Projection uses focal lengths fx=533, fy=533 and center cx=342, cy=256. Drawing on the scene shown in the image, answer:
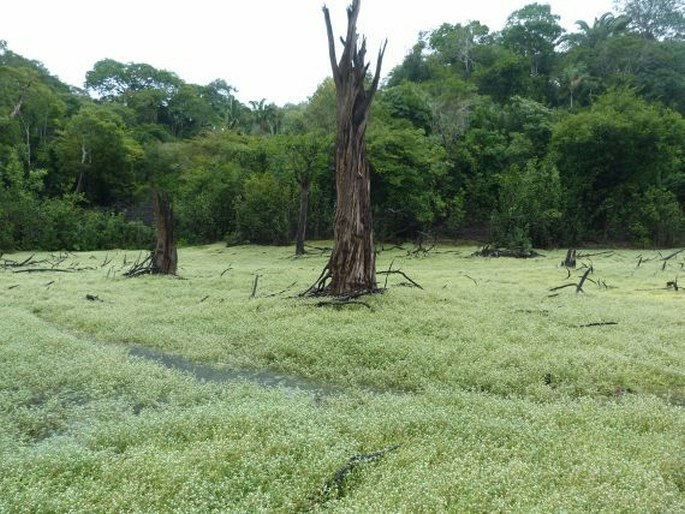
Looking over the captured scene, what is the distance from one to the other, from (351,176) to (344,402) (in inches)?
240

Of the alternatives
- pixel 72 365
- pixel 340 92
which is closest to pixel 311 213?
pixel 340 92

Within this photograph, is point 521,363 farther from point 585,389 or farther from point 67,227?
point 67,227

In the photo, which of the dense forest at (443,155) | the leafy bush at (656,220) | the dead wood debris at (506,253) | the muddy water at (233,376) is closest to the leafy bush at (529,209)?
the dense forest at (443,155)

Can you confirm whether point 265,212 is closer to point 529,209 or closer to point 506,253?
point 506,253

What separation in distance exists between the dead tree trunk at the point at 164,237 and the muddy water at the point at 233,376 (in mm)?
8064

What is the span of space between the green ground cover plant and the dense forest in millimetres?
11063

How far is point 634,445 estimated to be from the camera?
445cm

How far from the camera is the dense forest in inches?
1119

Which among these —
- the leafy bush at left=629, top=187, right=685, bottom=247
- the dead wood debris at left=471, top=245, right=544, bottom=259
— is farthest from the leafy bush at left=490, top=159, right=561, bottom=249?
the leafy bush at left=629, top=187, right=685, bottom=247

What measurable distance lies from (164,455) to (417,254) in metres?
20.9

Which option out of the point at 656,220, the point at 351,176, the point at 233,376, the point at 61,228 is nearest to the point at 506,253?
the point at 656,220

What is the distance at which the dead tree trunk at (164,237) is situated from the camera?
15.4m

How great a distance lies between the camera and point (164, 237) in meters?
15.6

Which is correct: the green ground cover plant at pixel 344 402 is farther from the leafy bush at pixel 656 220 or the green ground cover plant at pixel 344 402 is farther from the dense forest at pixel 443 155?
the leafy bush at pixel 656 220
